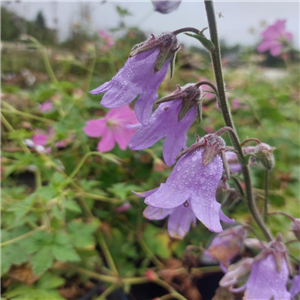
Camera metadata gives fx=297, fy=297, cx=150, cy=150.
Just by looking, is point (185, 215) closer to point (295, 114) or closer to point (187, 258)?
point (187, 258)

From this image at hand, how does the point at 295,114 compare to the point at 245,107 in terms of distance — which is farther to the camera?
the point at 295,114

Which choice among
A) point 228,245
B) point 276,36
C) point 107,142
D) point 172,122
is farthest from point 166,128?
point 276,36

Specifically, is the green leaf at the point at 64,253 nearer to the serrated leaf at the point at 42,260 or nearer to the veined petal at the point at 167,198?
the serrated leaf at the point at 42,260

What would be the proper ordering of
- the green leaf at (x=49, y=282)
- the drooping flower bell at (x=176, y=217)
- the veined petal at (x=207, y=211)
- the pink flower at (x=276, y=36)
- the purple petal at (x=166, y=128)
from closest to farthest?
the veined petal at (x=207, y=211) → the purple petal at (x=166, y=128) → the drooping flower bell at (x=176, y=217) → the green leaf at (x=49, y=282) → the pink flower at (x=276, y=36)

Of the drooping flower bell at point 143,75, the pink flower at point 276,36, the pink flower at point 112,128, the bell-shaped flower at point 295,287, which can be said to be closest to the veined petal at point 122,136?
the pink flower at point 112,128

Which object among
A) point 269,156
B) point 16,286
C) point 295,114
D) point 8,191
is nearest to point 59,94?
point 8,191

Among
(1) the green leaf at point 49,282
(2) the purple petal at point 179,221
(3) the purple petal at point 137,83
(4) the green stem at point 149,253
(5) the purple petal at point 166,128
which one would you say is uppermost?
(3) the purple petal at point 137,83
